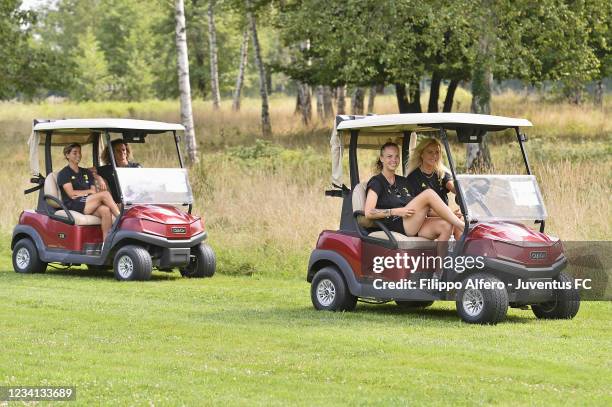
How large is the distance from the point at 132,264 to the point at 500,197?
5.49 meters

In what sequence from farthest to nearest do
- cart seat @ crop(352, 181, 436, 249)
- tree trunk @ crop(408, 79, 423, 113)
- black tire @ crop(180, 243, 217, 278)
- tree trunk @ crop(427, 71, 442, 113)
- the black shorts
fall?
tree trunk @ crop(408, 79, 423, 113) → tree trunk @ crop(427, 71, 442, 113) → the black shorts → black tire @ crop(180, 243, 217, 278) → cart seat @ crop(352, 181, 436, 249)

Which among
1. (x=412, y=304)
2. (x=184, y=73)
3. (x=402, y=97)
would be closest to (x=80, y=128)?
(x=412, y=304)

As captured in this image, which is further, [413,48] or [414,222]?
[413,48]

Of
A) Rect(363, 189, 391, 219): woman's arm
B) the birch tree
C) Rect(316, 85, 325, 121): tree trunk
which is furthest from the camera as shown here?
Rect(316, 85, 325, 121): tree trunk

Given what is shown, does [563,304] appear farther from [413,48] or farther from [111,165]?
[413,48]

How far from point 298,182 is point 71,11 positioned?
79883mm

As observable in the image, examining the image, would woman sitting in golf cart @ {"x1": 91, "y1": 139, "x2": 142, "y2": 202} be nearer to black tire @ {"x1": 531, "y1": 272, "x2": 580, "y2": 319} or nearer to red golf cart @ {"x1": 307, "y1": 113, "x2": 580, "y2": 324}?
red golf cart @ {"x1": 307, "y1": 113, "x2": 580, "y2": 324}

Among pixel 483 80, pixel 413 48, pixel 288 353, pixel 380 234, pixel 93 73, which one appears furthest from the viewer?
pixel 93 73

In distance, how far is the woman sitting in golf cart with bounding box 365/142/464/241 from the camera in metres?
10.5

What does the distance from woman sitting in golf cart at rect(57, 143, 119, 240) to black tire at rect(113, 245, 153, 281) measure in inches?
21.3

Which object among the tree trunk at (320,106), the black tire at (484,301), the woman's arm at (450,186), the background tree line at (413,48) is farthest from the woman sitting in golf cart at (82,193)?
the tree trunk at (320,106)

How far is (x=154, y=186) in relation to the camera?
15273mm

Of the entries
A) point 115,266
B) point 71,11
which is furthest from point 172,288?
point 71,11

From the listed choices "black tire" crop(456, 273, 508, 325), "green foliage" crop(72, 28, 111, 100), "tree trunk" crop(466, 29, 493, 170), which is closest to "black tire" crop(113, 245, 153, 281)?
"black tire" crop(456, 273, 508, 325)
